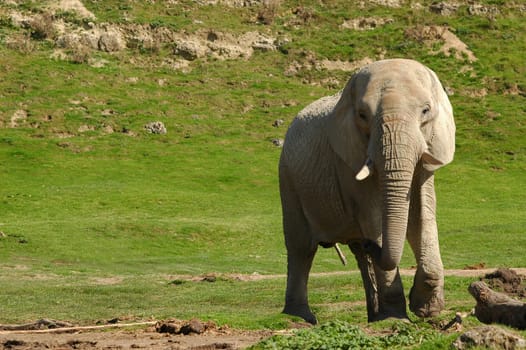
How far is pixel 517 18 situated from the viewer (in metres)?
74.8

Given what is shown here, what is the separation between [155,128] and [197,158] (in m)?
4.96

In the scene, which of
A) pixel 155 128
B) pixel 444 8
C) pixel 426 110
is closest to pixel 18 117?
pixel 155 128

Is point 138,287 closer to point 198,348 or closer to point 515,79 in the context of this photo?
point 198,348

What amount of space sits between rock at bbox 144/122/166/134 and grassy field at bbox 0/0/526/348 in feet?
2.68

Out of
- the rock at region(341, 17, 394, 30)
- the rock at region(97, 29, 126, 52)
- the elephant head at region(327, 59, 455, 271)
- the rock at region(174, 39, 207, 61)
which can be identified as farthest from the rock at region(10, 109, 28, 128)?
the elephant head at region(327, 59, 455, 271)

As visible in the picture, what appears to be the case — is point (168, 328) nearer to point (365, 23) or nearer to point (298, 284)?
point (298, 284)

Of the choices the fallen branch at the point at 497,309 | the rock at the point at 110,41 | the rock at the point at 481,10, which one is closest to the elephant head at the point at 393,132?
the fallen branch at the point at 497,309

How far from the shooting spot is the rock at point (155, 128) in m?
56.5

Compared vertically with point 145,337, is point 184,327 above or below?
above

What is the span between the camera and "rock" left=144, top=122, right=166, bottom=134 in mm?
56531

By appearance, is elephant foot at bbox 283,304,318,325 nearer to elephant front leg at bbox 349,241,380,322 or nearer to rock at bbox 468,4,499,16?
elephant front leg at bbox 349,241,380,322

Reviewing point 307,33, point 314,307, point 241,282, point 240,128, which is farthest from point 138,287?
point 307,33

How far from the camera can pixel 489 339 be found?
10.1 metres

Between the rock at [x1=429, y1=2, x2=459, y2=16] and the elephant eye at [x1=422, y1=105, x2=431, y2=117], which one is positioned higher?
the rock at [x1=429, y1=2, x2=459, y2=16]
